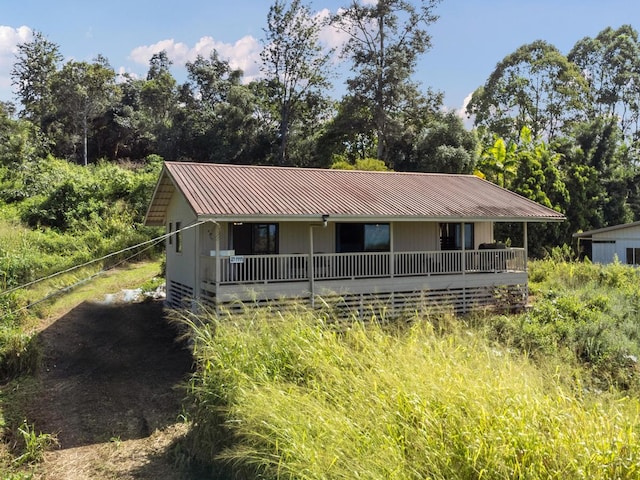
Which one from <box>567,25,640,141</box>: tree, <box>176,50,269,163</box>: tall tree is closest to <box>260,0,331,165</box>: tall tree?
<box>176,50,269,163</box>: tall tree

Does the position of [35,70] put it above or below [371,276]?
above

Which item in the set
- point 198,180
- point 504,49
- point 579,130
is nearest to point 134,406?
point 198,180

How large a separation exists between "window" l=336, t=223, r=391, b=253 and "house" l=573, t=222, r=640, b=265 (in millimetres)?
13285

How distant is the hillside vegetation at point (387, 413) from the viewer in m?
3.91

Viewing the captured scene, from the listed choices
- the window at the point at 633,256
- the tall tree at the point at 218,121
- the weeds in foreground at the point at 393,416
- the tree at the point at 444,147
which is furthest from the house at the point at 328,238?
the tall tree at the point at 218,121

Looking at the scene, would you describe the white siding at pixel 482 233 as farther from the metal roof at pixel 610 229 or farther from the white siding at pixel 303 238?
the metal roof at pixel 610 229

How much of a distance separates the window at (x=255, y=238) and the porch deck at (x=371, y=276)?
0.73 meters

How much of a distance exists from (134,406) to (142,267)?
43.4 feet

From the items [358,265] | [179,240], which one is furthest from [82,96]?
[358,265]

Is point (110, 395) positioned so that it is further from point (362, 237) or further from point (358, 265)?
point (362, 237)

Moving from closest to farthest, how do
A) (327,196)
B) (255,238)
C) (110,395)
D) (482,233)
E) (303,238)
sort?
(110,395), (255,238), (327,196), (303,238), (482,233)

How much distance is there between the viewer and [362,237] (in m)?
15.7

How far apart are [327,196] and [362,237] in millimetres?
2001

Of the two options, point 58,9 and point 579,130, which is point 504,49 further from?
point 58,9
